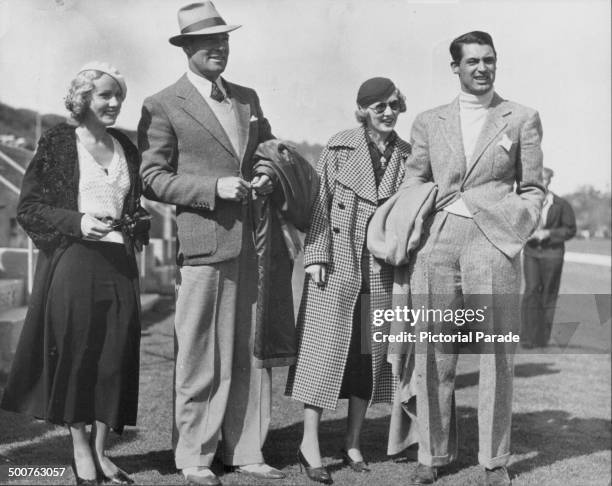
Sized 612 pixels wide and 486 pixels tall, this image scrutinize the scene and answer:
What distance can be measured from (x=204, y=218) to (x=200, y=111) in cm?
52

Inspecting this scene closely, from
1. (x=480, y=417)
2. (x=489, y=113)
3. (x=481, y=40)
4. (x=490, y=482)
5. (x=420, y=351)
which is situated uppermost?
(x=481, y=40)

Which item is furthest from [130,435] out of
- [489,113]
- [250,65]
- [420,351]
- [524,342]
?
[524,342]

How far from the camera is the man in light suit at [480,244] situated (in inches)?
154

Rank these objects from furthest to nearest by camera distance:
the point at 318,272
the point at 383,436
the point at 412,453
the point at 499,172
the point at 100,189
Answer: the point at 383,436 → the point at 412,453 → the point at 318,272 → the point at 499,172 → the point at 100,189

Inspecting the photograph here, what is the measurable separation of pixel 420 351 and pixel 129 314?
1436 mm

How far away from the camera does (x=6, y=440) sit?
4305 mm

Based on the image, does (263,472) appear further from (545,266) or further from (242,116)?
(545,266)

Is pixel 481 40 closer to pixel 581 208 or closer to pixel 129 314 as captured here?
pixel 129 314

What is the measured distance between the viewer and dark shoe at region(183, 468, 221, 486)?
12.3 ft

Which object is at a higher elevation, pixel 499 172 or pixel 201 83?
pixel 201 83

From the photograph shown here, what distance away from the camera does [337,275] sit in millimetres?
4160

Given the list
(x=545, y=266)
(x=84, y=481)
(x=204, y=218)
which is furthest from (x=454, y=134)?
(x=545, y=266)

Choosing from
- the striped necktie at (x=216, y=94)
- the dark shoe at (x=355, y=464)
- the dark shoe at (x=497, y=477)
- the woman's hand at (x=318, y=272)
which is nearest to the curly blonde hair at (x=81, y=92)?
the striped necktie at (x=216, y=94)

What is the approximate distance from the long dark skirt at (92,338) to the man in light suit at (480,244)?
56.2 inches
